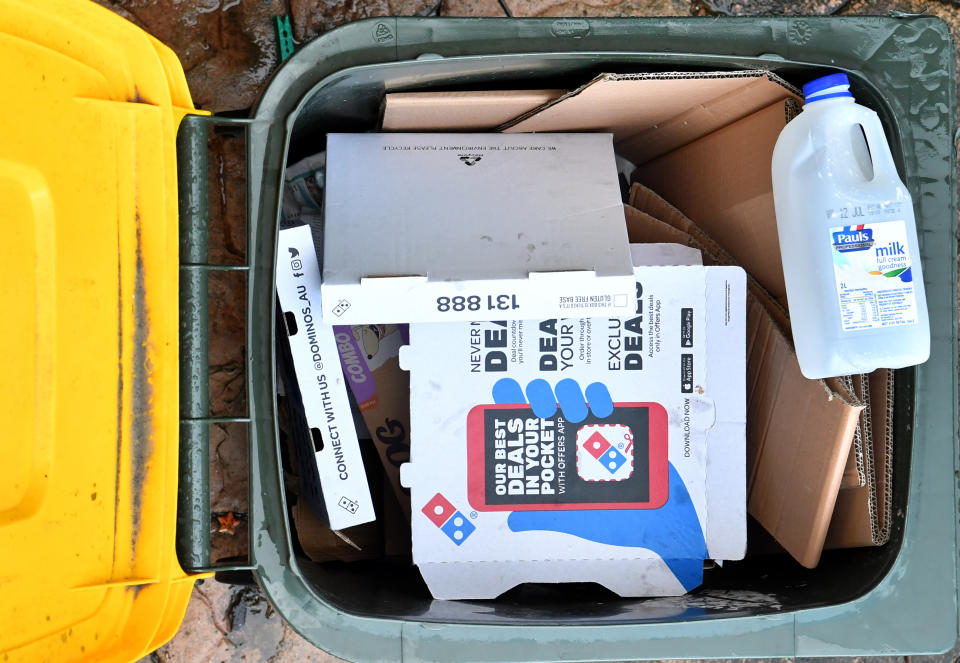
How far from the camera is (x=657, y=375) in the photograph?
1044 millimetres

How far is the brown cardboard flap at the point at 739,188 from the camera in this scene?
105 cm

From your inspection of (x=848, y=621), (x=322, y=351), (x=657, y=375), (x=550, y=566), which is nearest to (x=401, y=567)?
(x=550, y=566)

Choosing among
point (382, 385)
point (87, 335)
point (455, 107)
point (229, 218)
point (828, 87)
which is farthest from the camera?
point (229, 218)

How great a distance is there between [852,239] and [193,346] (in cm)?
82

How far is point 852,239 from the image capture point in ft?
3.06

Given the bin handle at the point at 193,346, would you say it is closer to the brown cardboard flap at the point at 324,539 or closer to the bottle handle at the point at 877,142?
the brown cardboard flap at the point at 324,539

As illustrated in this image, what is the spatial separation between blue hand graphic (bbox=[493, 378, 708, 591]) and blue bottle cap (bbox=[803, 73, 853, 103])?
46 centimetres

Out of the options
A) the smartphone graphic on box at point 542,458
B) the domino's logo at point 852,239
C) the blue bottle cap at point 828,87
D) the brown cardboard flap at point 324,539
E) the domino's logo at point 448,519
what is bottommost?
the brown cardboard flap at point 324,539

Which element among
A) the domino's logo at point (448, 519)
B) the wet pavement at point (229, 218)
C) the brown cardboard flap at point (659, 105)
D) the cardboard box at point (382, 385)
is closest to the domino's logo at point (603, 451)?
the domino's logo at point (448, 519)

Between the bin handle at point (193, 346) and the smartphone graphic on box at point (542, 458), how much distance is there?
0.33m

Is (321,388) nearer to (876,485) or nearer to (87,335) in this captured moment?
(87,335)

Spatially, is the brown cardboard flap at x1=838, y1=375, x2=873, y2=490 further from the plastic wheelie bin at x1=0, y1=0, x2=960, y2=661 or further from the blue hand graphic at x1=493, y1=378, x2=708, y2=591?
the blue hand graphic at x1=493, y1=378, x2=708, y2=591

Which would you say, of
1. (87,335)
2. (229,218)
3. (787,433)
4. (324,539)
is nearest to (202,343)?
(87,335)

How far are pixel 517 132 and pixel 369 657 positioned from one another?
746mm
